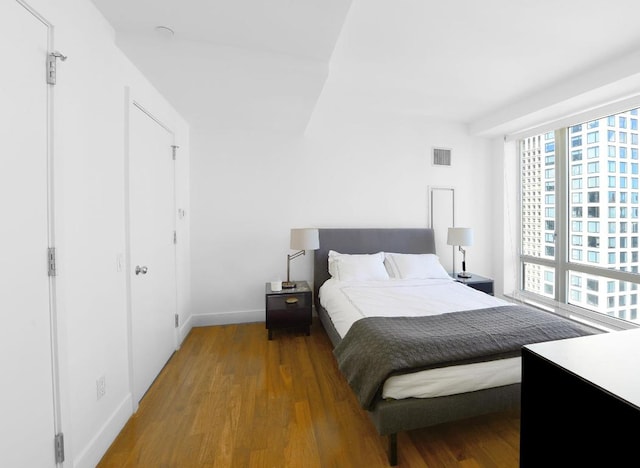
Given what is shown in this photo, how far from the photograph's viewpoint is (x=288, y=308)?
2982mm

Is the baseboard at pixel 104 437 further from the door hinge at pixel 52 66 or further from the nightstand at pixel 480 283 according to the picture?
the nightstand at pixel 480 283

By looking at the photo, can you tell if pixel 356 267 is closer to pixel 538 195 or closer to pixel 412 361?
pixel 412 361

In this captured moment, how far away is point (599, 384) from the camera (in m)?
0.73

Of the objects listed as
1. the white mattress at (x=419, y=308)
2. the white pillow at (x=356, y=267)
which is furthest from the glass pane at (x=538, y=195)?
the white pillow at (x=356, y=267)

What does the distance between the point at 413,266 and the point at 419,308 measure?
1.10 m

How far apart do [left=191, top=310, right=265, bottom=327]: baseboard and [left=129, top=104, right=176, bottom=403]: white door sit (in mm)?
567

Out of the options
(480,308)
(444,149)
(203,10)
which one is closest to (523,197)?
(444,149)

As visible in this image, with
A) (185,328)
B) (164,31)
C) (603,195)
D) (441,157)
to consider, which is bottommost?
A: (185,328)

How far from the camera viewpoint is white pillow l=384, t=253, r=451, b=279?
326 cm

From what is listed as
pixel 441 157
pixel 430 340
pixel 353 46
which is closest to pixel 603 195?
pixel 441 157

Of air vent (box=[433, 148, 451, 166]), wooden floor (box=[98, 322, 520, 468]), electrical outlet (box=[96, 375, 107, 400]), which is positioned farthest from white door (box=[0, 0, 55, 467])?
air vent (box=[433, 148, 451, 166])

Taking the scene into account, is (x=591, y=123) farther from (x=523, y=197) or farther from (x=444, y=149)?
(x=444, y=149)

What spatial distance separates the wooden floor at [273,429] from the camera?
149cm

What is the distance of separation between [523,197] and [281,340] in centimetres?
392
